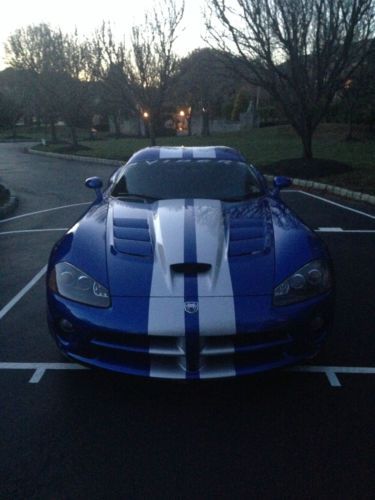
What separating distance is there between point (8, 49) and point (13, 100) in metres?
6.20

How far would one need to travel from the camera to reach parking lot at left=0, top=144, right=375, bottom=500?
2.50 metres

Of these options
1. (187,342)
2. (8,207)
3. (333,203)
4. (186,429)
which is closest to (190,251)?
(187,342)

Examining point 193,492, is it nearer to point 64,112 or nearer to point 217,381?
point 217,381

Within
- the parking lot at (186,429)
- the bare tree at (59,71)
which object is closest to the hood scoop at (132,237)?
the parking lot at (186,429)

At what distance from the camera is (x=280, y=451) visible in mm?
2723

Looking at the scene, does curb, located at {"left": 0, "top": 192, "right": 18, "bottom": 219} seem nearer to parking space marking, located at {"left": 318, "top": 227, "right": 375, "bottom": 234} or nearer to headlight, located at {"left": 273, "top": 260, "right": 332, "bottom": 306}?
parking space marking, located at {"left": 318, "top": 227, "right": 375, "bottom": 234}

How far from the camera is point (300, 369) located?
357 cm

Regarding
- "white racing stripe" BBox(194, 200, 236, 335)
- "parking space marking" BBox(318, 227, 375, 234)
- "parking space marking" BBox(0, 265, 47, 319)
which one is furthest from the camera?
"parking space marking" BBox(318, 227, 375, 234)

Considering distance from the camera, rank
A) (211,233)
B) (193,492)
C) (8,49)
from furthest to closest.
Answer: (8,49) → (211,233) → (193,492)

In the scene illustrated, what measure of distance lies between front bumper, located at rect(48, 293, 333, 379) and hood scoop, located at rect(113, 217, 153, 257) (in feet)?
1.52

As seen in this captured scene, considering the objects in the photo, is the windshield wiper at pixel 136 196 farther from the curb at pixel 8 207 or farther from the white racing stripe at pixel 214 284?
the curb at pixel 8 207

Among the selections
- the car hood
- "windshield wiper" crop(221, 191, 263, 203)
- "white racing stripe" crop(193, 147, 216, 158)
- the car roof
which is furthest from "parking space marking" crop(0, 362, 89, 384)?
"white racing stripe" crop(193, 147, 216, 158)

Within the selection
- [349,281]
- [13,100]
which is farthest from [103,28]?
[13,100]

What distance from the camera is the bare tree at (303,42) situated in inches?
532
